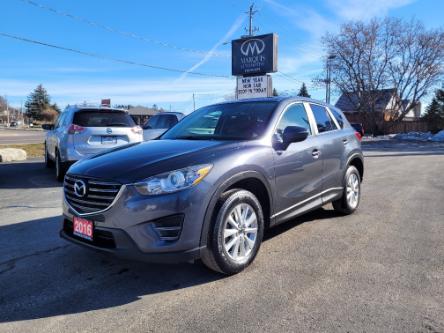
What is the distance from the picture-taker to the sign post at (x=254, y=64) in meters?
23.2

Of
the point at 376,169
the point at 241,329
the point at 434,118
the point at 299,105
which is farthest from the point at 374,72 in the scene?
the point at 241,329

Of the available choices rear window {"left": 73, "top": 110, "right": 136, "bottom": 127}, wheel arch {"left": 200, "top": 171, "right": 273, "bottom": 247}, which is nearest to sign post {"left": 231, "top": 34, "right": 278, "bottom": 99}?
rear window {"left": 73, "top": 110, "right": 136, "bottom": 127}

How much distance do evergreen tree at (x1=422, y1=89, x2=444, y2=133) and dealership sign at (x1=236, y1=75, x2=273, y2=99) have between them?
1380 inches

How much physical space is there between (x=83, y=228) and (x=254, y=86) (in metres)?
20.6

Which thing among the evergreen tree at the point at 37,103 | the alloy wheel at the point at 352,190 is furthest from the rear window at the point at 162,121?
the evergreen tree at the point at 37,103

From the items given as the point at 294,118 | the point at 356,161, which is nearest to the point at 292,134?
the point at 294,118

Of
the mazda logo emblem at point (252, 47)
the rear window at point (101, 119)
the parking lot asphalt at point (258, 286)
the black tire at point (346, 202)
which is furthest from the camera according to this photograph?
the mazda logo emblem at point (252, 47)

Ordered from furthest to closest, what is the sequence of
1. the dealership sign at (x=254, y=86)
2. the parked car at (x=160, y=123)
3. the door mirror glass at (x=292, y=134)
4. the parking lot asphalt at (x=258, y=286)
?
the dealership sign at (x=254, y=86) → the parked car at (x=160, y=123) → the door mirror glass at (x=292, y=134) → the parking lot asphalt at (x=258, y=286)

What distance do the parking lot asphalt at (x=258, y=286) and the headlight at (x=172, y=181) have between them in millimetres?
876

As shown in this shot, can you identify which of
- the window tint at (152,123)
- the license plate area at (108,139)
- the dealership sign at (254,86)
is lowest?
the license plate area at (108,139)

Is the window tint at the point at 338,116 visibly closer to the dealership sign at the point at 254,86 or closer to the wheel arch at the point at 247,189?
the wheel arch at the point at 247,189

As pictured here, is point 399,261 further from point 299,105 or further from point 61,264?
point 61,264

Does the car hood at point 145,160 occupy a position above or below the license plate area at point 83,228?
above

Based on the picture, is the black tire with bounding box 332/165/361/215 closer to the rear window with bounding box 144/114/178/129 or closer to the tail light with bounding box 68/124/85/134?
the tail light with bounding box 68/124/85/134
